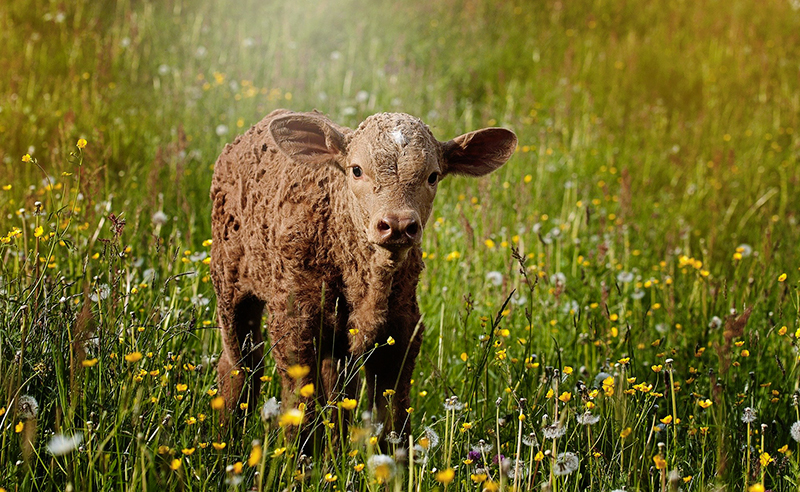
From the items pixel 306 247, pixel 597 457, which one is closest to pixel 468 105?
pixel 306 247

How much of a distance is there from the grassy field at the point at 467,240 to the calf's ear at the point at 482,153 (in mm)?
490

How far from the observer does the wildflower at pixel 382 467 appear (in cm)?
188

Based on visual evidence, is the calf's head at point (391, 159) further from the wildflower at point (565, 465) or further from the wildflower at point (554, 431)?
the wildflower at point (565, 465)

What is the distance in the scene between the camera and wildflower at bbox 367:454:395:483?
6.16 ft

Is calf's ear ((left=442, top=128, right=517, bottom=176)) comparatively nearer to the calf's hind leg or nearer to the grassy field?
the grassy field

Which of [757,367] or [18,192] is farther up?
[18,192]

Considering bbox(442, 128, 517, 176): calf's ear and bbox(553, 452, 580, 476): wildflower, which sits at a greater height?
bbox(442, 128, 517, 176): calf's ear

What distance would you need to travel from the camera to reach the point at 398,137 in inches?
111

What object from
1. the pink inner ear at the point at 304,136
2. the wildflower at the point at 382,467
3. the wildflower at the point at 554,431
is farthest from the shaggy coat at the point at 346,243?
the wildflower at the point at 554,431

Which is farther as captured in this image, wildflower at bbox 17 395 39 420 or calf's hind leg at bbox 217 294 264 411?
calf's hind leg at bbox 217 294 264 411

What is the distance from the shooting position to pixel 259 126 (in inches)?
143

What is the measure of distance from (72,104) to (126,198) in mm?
1539

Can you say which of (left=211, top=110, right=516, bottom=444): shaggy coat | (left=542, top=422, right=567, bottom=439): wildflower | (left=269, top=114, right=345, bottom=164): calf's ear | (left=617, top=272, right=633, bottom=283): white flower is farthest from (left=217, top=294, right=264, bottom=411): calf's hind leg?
(left=617, top=272, right=633, bottom=283): white flower

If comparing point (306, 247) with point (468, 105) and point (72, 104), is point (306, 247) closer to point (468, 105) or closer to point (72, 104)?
point (72, 104)
